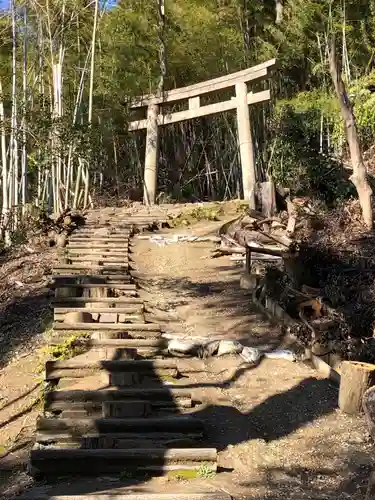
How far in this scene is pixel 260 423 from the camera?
3.88 meters

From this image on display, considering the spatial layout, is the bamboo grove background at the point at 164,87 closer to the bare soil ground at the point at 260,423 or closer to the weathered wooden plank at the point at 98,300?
the weathered wooden plank at the point at 98,300

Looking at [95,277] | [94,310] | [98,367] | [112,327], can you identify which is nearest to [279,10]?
[95,277]

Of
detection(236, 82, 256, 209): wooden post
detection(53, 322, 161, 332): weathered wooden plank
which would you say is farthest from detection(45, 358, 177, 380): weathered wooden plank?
detection(236, 82, 256, 209): wooden post

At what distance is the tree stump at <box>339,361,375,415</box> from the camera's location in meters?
3.98

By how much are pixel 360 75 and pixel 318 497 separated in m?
13.7

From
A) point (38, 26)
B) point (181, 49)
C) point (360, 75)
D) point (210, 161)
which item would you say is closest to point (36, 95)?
point (38, 26)

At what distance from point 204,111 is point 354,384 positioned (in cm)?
997

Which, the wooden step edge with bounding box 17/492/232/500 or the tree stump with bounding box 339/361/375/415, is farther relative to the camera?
the tree stump with bounding box 339/361/375/415

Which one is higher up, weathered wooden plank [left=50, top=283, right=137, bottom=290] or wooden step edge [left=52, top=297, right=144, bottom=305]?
weathered wooden plank [left=50, top=283, right=137, bottom=290]

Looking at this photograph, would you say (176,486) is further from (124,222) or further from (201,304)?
(124,222)

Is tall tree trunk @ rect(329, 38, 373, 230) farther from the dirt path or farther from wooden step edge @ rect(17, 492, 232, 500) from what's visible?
wooden step edge @ rect(17, 492, 232, 500)

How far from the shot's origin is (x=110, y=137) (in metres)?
16.4

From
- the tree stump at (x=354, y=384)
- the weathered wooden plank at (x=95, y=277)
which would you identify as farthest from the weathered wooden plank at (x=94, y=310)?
the tree stump at (x=354, y=384)

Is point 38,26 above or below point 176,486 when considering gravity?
above
